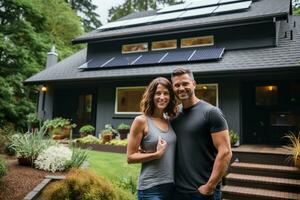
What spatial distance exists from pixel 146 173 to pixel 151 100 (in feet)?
2.09

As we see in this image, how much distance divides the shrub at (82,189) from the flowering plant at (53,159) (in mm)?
1159

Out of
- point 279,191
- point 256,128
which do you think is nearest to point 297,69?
point 256,128

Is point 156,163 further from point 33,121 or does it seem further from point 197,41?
point 33,121

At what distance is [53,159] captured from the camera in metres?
5.16

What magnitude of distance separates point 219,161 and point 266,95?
24.4 ft

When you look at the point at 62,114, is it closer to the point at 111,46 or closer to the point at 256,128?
the point at 111,46

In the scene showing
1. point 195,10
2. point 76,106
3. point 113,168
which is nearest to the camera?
point 113,168

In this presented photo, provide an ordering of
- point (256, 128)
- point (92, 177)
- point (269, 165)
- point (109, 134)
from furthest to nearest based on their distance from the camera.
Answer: point (109, 134)
point (256, 128)
point (269, 165)
point (92, 177)

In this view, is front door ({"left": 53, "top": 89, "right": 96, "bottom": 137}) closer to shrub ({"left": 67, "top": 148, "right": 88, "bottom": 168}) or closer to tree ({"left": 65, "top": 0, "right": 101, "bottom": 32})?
shrub ({"left": 67, "top": 148, "right": 88, "bottom": 168})

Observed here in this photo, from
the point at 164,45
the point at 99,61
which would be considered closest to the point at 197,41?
the point at 164,45

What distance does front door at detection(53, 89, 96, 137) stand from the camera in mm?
12414

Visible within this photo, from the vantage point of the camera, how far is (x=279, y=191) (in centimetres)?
534

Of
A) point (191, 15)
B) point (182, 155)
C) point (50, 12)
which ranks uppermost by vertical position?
point (50, 12)

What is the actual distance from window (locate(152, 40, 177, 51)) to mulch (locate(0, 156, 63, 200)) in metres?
7.39
